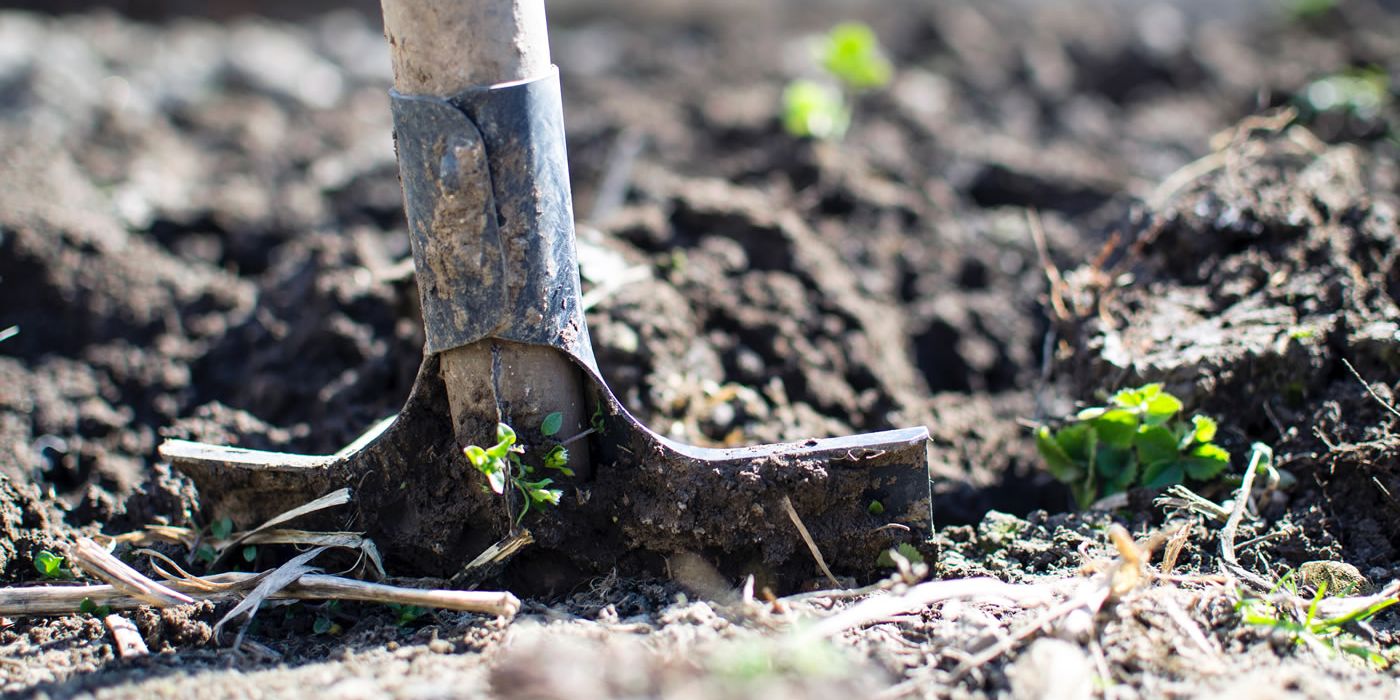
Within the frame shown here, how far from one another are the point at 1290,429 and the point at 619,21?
536cm

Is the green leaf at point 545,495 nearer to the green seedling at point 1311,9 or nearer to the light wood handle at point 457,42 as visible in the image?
the light wood handle at point 457,42

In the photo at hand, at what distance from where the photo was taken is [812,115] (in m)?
3.93

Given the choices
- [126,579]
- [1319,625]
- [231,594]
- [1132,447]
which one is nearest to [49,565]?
[126,579]

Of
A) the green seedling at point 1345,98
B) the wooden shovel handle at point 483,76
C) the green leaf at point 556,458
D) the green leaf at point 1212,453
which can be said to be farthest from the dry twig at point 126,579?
the green seedling at point 1345,98

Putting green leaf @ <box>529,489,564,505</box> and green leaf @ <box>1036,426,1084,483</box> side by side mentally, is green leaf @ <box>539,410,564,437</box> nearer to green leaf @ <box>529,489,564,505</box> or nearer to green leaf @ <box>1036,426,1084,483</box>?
green leaf @ <box>529,489,564,505</box>

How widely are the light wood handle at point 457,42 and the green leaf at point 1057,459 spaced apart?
1.27 metres

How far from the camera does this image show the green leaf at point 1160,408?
206cm

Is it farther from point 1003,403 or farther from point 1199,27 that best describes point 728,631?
point 1199,27

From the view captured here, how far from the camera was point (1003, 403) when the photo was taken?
286 centimetres

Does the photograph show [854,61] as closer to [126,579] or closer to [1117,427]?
[1117,427]

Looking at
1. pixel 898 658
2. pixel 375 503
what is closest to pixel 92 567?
pixel 375 503

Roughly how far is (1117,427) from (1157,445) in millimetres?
78

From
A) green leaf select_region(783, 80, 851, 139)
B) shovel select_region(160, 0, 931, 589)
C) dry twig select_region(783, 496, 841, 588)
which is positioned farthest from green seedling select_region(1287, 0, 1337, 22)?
dry twig select_region(783, 496, 841, 588)

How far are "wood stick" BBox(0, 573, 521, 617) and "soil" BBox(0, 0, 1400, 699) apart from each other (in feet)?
0.11
